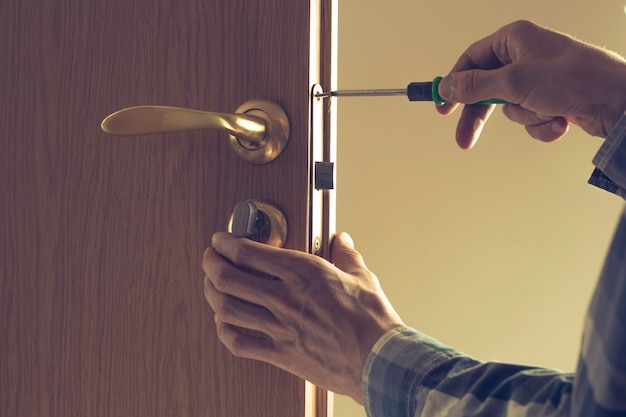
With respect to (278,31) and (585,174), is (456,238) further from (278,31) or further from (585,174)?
(278,31)

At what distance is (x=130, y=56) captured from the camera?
584mm

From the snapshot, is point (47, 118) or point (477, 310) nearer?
point (47, 118)

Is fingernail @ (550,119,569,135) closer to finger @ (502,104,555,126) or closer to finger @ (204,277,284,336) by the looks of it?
finger @ (502,104,555,126)

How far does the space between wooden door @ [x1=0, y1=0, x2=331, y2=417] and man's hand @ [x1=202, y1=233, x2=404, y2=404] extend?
3cm

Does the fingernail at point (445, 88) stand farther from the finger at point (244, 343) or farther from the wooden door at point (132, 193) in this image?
the finger at point (244, 343)

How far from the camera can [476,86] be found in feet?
1.65

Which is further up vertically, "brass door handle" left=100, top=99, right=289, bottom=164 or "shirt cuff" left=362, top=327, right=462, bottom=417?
"brass door handle" left=100, top=99, right=289, bottom=164

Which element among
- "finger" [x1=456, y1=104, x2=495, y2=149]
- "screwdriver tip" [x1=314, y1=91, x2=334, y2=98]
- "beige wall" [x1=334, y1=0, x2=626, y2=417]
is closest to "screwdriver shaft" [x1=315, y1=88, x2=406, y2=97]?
"screwdriver tip" [x1=314, y1=91, x2=334, y2=98]

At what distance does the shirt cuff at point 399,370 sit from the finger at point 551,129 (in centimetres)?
25

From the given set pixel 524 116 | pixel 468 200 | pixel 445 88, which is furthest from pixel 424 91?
pixel 468 200

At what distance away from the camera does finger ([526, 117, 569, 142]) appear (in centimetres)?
60

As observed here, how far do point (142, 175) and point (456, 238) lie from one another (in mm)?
798

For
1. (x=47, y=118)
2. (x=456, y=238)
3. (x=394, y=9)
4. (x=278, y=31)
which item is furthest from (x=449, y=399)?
(x=394, y=9)

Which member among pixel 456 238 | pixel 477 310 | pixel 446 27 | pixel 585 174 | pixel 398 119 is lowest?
pixel 477 310
